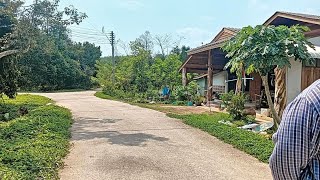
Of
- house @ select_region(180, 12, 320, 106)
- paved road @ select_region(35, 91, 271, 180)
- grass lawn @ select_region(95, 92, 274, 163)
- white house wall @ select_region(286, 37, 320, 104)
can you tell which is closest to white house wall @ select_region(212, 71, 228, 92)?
house @ select_region(180, 12, 320, 106)

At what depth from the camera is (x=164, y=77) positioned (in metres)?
21.8

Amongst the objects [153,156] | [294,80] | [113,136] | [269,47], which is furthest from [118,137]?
[294,80]

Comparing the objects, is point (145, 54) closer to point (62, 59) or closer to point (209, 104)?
point (209, 104)

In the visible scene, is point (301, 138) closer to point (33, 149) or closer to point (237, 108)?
point (33, 149)

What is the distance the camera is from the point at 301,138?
1.02m

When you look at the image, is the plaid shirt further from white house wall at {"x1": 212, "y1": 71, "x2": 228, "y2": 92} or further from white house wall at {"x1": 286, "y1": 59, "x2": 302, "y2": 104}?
white house wall at {"x1": 212, "y1": 71, "x2": 228, "y2": 92}

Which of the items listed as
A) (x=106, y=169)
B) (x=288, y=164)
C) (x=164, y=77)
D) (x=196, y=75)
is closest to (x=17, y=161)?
(x=106, y=169)

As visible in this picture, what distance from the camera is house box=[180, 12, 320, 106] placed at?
8820mm

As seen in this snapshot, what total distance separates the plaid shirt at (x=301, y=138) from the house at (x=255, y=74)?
25.2 ft

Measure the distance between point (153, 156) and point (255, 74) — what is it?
1110 centimetres

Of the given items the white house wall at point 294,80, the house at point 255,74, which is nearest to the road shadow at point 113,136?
the white house wall at point 294,80

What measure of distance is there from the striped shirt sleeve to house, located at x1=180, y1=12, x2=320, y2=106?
25.2 ft

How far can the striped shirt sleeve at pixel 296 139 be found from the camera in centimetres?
101

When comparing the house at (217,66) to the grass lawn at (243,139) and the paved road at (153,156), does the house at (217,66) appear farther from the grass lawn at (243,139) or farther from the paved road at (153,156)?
the paved road at (153,156)
